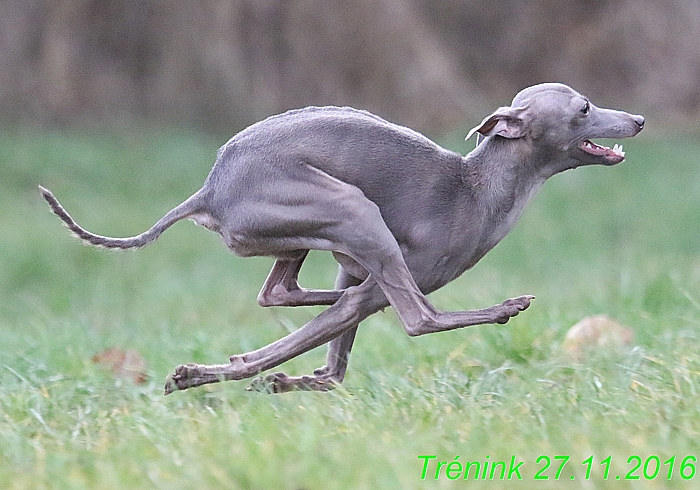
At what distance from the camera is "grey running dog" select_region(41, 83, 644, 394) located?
4066 mm

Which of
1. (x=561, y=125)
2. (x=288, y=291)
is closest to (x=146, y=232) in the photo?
(x=288, y=291)

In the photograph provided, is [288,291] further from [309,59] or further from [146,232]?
[309,59]

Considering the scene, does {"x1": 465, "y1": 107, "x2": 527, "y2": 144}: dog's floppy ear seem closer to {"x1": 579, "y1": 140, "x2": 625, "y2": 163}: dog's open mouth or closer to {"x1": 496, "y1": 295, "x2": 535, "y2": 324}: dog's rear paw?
{"x1": 579, "y1": 140, "x2": 625, "y2": 163}: dog's open mouth

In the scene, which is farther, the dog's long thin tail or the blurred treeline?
the blurred treeline

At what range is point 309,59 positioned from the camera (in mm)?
14805

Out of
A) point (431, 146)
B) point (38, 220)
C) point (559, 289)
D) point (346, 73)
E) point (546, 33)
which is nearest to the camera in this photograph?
point (431, 146)

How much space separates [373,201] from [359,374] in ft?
2.84

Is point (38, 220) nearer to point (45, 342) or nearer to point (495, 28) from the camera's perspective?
point (45, 342)

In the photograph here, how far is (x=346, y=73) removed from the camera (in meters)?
15.2

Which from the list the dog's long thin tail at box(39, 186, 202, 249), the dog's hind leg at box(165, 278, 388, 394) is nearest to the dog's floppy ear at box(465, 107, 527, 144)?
the dog's hind leg at box(165, 278, 388, 394)

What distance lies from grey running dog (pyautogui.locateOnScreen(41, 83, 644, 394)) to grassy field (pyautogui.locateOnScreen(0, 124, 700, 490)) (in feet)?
0.85

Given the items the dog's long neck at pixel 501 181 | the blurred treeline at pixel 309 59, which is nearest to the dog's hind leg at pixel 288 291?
the dog's long neck at pixel 501 181

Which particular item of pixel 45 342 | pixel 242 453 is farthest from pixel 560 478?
pixel 45 342

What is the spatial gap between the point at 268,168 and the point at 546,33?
1551cm
